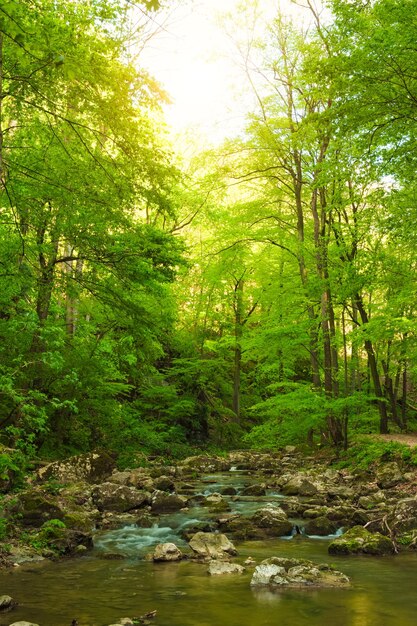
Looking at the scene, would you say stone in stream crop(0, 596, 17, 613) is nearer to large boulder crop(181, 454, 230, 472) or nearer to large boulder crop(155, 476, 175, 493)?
large boulder crop(155, 476, 175, 493)

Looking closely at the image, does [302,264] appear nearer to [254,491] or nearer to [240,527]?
[254,491]


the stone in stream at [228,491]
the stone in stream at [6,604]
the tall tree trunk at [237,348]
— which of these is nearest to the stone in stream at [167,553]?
the stone in stream at [6,604]

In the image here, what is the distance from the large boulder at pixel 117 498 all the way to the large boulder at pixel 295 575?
4883 millimetres

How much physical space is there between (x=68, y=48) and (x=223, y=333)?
77.6 ft

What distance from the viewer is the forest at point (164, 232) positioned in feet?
25.7

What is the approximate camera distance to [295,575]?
260 inches

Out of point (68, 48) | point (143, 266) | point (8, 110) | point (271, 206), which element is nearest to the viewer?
point (68, 48)

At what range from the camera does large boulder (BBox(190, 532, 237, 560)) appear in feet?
26.0

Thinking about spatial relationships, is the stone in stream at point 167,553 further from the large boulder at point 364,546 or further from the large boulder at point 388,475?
the large boulder at point 388,475

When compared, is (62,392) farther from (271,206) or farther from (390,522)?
(271,206)

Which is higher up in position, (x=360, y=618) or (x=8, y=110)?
(x=8, y=110)

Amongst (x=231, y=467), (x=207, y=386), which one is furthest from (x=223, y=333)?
(x=231, y=467)

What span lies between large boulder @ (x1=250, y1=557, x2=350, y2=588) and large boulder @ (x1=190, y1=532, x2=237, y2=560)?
1225mm

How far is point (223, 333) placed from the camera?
1180 inches
